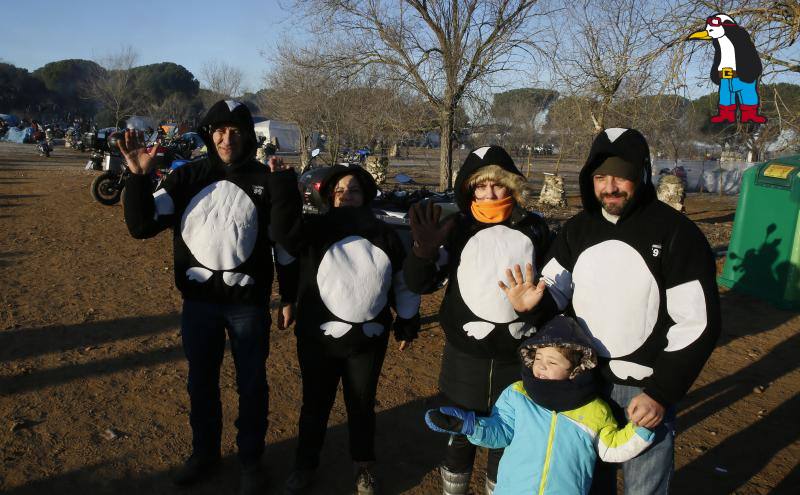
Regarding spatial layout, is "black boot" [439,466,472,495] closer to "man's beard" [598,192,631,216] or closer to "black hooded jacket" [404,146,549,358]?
"black hooded jacket" [404,146,549,358]

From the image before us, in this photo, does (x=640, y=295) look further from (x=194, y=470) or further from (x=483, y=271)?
(x=194, y=470)

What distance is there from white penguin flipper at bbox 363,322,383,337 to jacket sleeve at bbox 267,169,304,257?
0.48 m

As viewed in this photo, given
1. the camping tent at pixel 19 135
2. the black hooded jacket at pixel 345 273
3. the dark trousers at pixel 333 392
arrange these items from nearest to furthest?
the black hooded jacket at pixel 345 273 → the dark trousers at pixel 333 392 → the camping tent at pixel 19 135

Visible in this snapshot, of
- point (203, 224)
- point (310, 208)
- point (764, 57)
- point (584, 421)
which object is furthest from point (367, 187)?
point (310, 208)

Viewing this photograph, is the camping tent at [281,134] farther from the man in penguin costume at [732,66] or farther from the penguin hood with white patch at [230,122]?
the penguin hood with white patch at [230,122]

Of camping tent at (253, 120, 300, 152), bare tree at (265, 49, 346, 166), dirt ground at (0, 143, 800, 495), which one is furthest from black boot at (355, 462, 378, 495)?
camping tent at (253, 120, 300, 152)

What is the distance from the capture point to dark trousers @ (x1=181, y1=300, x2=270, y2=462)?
2795 mm

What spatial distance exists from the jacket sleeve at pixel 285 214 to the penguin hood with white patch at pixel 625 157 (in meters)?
1.28

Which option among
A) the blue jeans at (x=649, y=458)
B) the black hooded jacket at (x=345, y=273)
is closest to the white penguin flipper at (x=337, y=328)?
the black hooded jacket at (x=345, y=273)

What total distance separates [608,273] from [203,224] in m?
1.77

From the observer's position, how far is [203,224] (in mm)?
2699

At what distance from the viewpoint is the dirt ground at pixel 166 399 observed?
317 centimetres

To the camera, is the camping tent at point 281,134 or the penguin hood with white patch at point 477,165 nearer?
the penguin hood with white patch at point 477,165

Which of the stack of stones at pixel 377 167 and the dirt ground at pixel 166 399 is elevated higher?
the stack of stones at pixel 377 167
